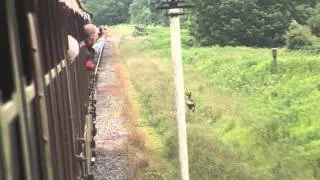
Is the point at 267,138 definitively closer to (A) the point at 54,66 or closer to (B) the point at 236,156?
(B) the point at 236,156

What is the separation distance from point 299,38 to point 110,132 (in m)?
16.2

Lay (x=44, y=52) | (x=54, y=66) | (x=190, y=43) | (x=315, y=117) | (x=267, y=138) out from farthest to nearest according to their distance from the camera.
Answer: (x=190, y=43) → (x=315, y=117) → (x=267, y=138) → (x=54, y=66) → (x=44, y=52)

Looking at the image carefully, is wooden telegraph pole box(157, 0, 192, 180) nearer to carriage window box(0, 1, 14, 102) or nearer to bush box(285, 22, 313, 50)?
carriage window box(0, 1, 14, 102)

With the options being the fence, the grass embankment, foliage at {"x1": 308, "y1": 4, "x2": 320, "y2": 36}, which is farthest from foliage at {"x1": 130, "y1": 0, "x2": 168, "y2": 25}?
the fence

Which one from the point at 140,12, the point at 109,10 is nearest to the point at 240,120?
the point at 140,12

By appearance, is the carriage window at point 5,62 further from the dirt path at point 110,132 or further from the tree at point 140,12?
the tree at point 140,12

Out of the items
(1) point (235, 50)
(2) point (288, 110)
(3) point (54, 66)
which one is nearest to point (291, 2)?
(1) point (235, 50)

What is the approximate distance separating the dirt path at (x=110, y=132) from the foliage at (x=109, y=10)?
6628 centimetres

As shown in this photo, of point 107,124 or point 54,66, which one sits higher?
point 54,66

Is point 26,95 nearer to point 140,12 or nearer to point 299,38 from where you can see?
point 299,38

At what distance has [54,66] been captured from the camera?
376 centimetres

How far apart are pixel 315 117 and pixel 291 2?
79.2 ft

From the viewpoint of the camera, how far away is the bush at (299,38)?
28.1 metres

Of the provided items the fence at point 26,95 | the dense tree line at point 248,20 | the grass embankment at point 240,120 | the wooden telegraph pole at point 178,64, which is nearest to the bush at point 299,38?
the grass embankment at point 240,120
